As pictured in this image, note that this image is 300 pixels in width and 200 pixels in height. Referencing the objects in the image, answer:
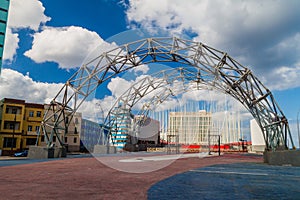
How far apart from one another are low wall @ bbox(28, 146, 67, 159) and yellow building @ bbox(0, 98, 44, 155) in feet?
58.7

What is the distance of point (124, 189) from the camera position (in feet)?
23.5

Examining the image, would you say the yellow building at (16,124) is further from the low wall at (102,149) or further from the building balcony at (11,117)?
the low wall at (102,149)

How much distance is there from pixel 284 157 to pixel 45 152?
66.4ft

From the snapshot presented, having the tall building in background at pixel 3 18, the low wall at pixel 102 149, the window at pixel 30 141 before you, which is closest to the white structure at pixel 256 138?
the low wall at pixel 102 149

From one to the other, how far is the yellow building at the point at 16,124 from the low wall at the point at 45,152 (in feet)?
58.7

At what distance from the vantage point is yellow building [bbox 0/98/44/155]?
38875 millimetres

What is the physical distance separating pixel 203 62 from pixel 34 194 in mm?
17679

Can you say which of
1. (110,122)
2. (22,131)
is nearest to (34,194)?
(110,122)

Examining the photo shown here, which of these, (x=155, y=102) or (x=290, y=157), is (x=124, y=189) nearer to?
(x=290, y=157)

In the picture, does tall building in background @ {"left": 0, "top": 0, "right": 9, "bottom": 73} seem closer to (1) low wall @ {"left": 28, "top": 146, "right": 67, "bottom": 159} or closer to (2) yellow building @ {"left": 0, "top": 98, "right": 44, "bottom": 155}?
(2) yellow building @ {"left": 0, "top": 98, "right": 44, "bottom": 155}

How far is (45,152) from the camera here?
2202 cm

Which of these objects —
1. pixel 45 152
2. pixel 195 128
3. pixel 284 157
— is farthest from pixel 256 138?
pixel 45 152

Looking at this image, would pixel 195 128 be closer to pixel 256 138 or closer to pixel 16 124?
pixel 256 138

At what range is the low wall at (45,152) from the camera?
22.0 meters
